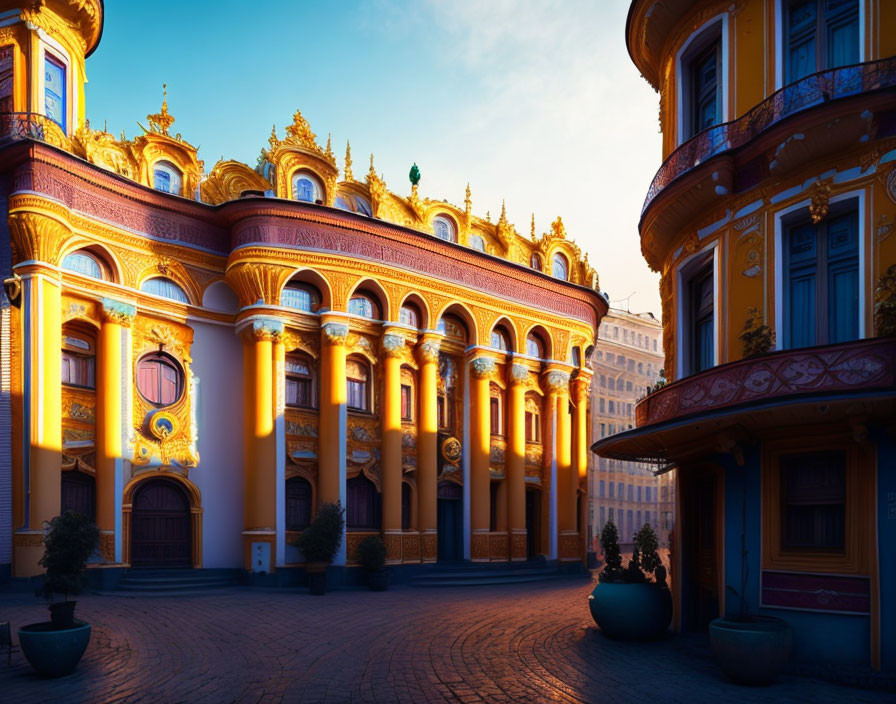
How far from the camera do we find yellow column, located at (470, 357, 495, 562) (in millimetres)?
31000

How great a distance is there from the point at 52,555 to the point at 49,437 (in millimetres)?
10610

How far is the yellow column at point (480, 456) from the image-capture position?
3100cm

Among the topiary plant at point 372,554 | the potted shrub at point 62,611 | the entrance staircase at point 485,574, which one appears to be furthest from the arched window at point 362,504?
the potted shrub at point 62,611

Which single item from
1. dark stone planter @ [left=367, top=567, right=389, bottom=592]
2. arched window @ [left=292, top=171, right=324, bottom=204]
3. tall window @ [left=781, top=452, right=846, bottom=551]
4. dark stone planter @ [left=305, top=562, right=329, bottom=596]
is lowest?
dark stone planter @ [left=367, top=567, right=389, bottom=592]

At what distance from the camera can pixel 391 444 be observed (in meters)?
28.7

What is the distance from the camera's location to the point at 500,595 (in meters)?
24.8

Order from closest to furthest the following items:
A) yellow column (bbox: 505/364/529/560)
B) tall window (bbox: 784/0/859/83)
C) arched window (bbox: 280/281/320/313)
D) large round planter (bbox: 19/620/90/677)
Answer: large round planter (bbox: 19/620/90/677), tall window (bbox: 784/0/859/83), arched window (bbox: 280/281/320/313), yellow column (bbox: 505/364/529/560)

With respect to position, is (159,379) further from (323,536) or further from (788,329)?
(788,329)

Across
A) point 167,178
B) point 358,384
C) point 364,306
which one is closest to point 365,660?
point 358,384

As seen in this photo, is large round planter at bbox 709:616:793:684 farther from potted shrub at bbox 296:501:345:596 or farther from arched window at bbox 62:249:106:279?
arched window at bbox 62:249:106:279

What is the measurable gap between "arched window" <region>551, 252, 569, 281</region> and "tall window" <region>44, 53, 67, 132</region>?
20.2 m

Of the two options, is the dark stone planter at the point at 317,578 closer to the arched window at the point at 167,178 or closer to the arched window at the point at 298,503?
the arched window at the point at 298,503

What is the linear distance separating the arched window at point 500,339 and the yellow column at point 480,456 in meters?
1.42

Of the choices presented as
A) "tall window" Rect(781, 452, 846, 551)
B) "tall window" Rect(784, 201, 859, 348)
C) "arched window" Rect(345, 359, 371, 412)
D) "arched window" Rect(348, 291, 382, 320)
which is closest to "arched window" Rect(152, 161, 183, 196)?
"arched window" Rect(348, 291, 382, 320)
